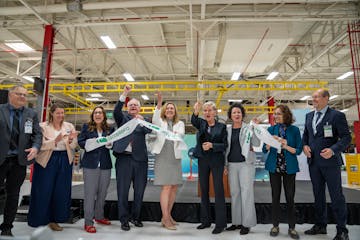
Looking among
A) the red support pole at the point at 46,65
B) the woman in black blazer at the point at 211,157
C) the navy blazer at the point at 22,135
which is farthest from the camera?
the red support pole at the point at 46,65

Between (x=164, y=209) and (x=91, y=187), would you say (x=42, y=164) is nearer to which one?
(x=91, y=187)

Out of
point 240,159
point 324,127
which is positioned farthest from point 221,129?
point 324,127

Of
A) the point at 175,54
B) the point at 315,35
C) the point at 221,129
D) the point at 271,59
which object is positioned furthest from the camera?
the point at 175,54

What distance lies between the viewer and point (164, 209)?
109 inches

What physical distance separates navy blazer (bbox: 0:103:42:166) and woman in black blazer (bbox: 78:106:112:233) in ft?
1.46

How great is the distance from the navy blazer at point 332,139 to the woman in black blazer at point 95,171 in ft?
7.41

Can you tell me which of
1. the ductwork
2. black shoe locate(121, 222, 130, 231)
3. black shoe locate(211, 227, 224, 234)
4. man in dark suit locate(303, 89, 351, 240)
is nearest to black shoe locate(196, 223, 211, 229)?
black shoe locate(211, 227, 224, 234)

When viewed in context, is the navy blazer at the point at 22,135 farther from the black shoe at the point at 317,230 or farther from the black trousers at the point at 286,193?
the black shoe at the point at 317,230

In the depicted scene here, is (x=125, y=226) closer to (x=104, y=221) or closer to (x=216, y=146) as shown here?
(x=104, y=221)

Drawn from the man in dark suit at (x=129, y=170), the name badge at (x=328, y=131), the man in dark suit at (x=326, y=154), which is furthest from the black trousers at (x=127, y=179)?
the name badge at (x=328, y=131)

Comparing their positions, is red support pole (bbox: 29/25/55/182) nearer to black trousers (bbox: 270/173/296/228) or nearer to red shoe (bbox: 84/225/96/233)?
red shoe (bbox: 84/225/96/233)

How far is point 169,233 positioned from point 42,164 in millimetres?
1553

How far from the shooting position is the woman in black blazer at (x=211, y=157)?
265 centimetres

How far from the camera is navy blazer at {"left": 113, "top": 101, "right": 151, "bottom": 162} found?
2.77m
